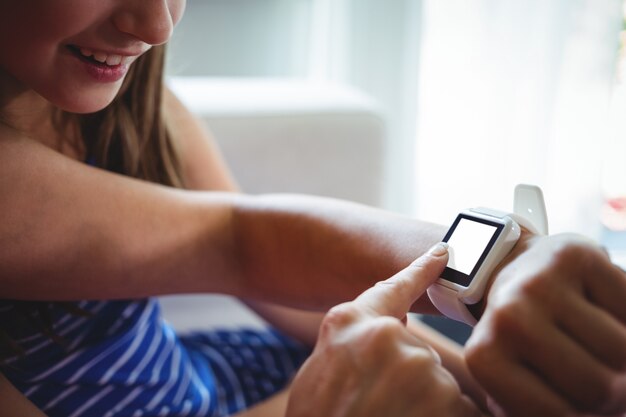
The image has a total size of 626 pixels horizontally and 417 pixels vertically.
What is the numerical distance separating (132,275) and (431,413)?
1.29 feet

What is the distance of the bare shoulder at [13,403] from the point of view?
0.73 metres

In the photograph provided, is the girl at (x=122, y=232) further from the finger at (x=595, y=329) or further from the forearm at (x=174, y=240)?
the finger at (x=595, y=329)

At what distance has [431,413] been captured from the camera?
47 centimetres

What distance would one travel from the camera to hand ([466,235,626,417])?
47 centimetres

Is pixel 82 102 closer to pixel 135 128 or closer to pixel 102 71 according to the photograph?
pixel 102 71

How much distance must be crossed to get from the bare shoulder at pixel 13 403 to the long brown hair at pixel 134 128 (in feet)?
0.90

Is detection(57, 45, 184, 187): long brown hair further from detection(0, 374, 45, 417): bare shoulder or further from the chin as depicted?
detection(0, 374, 45, 417): bare shoulder

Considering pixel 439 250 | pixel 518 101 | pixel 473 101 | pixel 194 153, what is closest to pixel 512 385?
pixel 439 250

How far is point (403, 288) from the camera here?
543 millimetres

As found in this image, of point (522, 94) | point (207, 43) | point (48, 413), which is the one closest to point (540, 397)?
point (48, 413)

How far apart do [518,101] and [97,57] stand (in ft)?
3.53

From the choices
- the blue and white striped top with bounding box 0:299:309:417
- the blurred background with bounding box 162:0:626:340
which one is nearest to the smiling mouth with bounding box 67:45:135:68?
the blue and white striped top with bounding box 0:299:309:417

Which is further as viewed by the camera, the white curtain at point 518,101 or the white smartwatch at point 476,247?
the white curtain at point 518,101

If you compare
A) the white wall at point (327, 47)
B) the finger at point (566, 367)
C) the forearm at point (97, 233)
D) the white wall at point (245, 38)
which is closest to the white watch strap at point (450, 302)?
the finger at point (566, 367)
